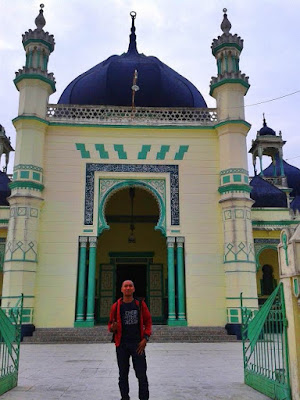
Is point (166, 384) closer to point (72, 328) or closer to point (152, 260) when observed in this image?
point (72, 328)

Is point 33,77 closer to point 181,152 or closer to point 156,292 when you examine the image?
point 181,152

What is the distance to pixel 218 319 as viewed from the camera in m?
11.3

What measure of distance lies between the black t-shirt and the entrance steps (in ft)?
22.4

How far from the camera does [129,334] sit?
3.85 m

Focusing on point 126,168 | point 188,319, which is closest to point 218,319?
point 188,319

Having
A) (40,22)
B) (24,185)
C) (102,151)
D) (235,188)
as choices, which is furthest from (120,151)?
(40,22)

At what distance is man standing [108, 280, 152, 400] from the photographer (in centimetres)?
379

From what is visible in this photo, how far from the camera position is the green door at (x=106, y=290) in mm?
13984

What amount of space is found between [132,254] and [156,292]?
1.67 metres

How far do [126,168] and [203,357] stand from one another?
657cm

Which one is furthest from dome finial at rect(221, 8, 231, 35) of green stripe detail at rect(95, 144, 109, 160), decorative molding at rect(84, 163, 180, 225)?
green stripe detail at rect(95, 144, 109, 160)

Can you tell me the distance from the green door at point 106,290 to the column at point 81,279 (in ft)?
9.17

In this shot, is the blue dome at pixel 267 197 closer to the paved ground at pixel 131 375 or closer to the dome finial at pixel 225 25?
the dome finial at pixel 225 25

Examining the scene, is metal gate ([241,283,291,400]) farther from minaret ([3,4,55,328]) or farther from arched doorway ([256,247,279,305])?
arched doorway ([256,247,279,305])
